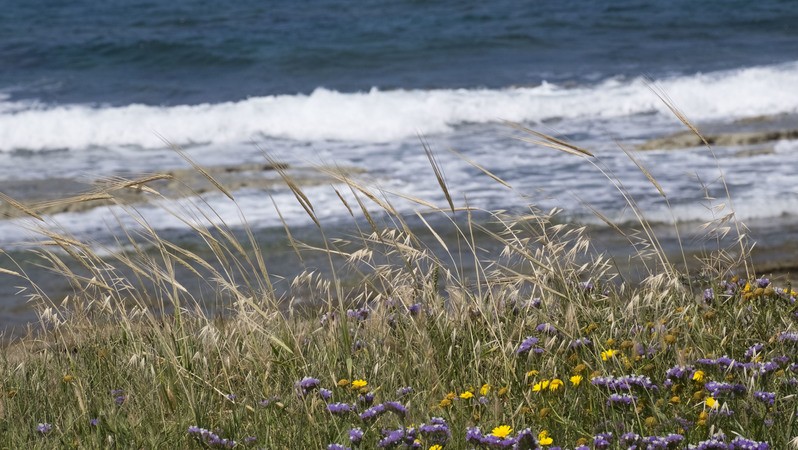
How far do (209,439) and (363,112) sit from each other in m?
10.2

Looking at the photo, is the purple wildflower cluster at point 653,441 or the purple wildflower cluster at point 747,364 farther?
the purple wildflower cluster at point 747,364

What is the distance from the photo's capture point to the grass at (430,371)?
2.54 m

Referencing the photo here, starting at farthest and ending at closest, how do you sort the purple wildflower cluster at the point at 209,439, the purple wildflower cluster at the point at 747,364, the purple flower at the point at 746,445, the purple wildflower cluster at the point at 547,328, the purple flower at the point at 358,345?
the purple flower at the point at 358,345 → the purple wildflower cluster at the point at 547,328 → the purple wildflower cluster at the point at 747,364 → the purple wildflower cluster at the point at 209,439 → the purple flower at the point at 746,445

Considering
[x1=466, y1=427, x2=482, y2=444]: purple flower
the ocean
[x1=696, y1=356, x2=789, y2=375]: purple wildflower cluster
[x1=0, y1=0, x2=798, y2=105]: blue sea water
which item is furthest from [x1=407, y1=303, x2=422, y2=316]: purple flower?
[x1=0, y1=0, x2=798, y2=105]: blue sea water

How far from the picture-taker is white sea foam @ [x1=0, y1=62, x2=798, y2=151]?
12.1 meters

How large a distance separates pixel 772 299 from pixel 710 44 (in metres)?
14.8

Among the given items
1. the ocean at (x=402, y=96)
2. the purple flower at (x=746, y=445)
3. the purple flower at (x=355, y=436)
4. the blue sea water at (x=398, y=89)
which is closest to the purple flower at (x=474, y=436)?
the purple flower at (x=355, y=436)

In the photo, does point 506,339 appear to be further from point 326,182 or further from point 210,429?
point 326,182

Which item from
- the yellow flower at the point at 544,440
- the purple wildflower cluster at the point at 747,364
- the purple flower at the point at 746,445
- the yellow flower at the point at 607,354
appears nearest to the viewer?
the purple flower at the point at 746,445

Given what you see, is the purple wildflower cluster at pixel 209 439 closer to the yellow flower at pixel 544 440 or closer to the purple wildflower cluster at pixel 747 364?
the yellow flower at pixel 544 440

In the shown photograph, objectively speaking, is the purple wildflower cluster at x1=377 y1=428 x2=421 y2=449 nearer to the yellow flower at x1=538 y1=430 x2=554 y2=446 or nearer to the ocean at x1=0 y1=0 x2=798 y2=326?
the yellow flower at x1=538 y1=430 x2=554 y2=446

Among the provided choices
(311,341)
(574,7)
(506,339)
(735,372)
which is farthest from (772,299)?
(574,7)

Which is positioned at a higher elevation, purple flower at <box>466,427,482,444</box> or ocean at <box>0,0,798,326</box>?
purple flower at <box>466,427,482,444</box>

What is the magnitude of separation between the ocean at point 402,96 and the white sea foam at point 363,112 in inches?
1.4
